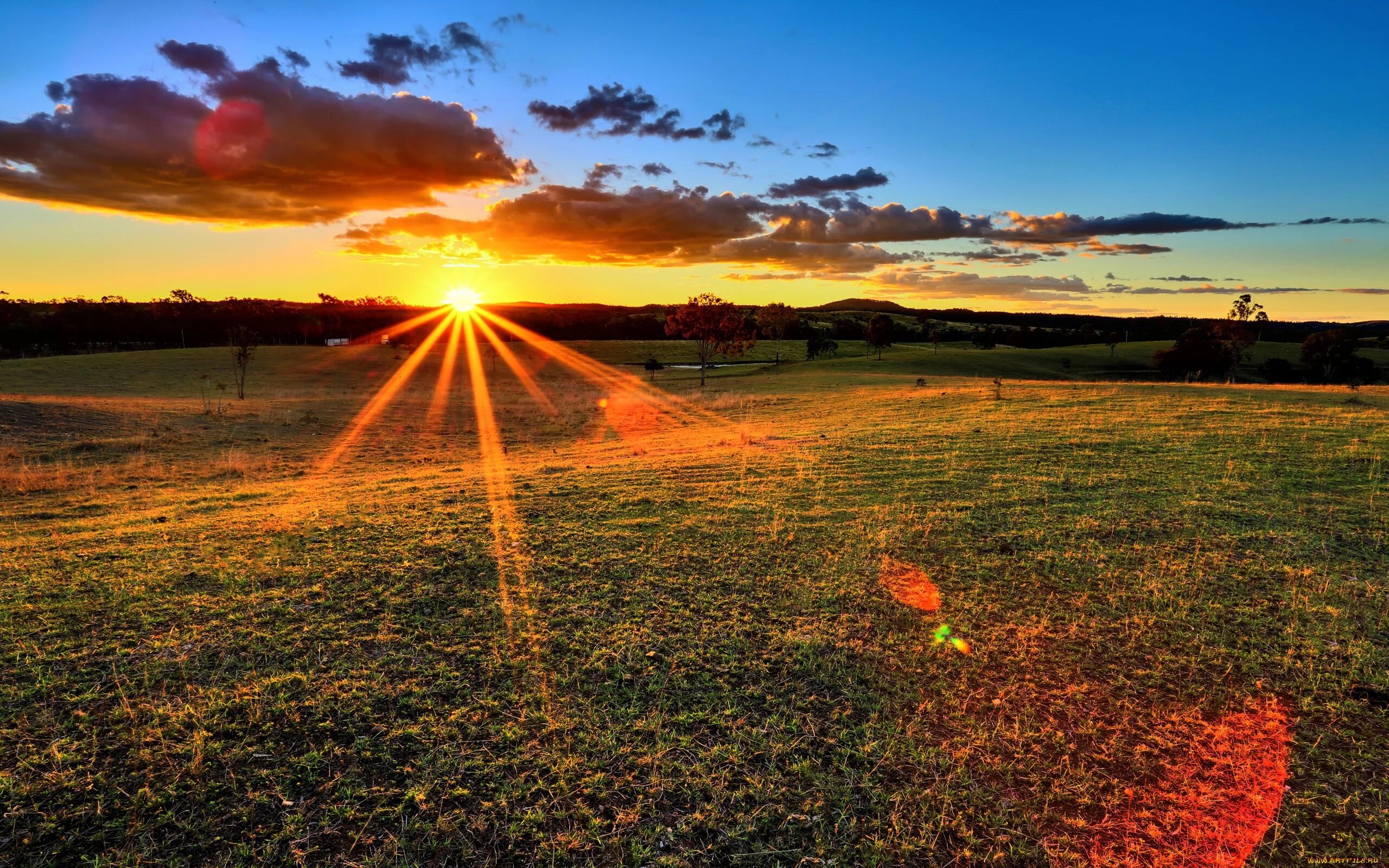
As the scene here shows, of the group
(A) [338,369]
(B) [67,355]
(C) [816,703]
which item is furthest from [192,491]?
(B) [67,355]

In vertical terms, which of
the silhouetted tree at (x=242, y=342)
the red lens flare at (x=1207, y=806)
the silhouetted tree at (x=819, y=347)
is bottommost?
the red lens flare at (x=1207, y=806)

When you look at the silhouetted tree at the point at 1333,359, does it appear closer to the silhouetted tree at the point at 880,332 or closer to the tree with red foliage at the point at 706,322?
the silhouetted tree at the point at 880,332

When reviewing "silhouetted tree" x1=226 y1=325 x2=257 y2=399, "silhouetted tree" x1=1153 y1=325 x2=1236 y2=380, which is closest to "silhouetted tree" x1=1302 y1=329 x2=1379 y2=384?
"silhouetted tree" x1=1153 y1=325 x2=1236 y2=380

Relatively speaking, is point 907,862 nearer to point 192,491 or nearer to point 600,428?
point 192,491

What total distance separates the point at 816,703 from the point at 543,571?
15.4ft

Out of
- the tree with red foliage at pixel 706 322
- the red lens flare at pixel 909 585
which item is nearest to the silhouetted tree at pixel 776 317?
the tree with red foliage at pixel 706 322

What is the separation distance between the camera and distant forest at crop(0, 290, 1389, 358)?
89688 millimetres

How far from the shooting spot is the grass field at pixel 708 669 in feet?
14.4

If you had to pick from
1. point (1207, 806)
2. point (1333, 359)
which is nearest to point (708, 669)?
point (1207, 806)

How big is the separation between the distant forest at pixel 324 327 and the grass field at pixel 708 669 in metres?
68.4

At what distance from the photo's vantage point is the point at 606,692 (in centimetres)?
592

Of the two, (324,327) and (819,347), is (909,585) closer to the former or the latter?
(819,347)

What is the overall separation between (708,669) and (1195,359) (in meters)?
102

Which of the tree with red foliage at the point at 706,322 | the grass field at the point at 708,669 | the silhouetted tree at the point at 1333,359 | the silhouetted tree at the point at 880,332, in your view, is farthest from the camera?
the silhouetted tree at the point at 880,332
